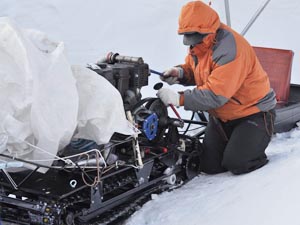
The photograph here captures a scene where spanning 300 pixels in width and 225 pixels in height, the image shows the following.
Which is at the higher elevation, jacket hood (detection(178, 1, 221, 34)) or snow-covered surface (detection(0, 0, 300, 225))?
jacket hood (detection(178, 1, 221, 34))

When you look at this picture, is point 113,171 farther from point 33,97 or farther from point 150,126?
point 33,97

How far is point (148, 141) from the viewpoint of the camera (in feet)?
10.5

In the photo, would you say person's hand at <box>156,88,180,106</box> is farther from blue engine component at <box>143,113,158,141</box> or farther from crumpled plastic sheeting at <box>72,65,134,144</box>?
crumpled plastic sheeting at <box>72,65,134,144</box>

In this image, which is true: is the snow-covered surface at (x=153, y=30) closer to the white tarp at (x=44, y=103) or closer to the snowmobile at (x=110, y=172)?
the snowmobile at (x=110, y=172)

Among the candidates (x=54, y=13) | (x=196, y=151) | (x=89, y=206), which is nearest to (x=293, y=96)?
(x=196, y=151)

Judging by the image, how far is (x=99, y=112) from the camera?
103 inches

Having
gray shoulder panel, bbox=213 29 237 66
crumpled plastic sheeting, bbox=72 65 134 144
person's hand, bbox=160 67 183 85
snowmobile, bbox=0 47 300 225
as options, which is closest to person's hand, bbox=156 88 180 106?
snowmobile, bbox=0 47 300 225

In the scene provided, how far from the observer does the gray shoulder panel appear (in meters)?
3.26

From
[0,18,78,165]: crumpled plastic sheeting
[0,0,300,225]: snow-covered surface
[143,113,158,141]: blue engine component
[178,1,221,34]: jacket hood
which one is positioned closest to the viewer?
[0,18,78,165]: crumpled plastic sheeting

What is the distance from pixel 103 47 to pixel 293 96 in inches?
141

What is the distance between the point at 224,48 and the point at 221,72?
0.51 feet

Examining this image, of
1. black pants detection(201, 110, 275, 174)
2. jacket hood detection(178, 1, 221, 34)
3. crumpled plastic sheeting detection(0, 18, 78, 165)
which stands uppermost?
jacket hood detection(178, 1, 221, 34)

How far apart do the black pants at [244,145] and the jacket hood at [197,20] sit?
63 cm

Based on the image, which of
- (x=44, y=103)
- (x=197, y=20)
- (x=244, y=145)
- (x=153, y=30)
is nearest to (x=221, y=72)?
(x=197, y=20)
